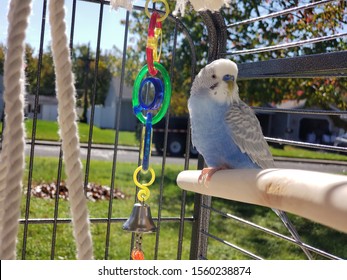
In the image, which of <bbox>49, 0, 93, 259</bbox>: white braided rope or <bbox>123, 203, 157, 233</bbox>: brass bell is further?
<bbox>123, 203, 157, 233</bbox>: brass bell

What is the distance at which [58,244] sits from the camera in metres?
2.46

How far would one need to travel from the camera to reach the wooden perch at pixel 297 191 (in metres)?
0.37

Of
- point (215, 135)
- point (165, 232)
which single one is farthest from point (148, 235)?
point (215, 135)

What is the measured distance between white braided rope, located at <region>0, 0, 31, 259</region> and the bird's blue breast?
56cm

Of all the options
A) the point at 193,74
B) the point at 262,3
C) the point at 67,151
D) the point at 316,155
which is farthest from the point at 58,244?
the point at 316,155

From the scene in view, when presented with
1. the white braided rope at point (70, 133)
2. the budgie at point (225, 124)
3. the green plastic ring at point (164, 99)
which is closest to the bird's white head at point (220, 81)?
the budgie at point (225, 124)

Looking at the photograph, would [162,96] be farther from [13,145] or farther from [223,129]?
[13,145]

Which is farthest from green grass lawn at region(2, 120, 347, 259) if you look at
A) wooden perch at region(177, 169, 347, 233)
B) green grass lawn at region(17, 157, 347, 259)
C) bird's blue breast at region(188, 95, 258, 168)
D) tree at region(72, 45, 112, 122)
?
wooden perch at region(177, 169, 347, 233)

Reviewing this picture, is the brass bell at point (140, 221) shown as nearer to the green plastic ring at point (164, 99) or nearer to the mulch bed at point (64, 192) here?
the green plastic ring at point (164, 99)

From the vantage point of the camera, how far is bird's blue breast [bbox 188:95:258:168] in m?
0.94

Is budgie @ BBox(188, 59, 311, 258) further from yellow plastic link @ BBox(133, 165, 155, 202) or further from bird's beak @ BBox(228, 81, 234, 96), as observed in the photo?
yellow plastic link @ BBox(133, 165, 155, 202)

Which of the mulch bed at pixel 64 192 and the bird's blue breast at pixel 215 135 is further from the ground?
the bird's blue breast at pixel 215 135

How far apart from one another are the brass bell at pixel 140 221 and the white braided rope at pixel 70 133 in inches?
14.7

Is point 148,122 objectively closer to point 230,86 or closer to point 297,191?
point 230,86
